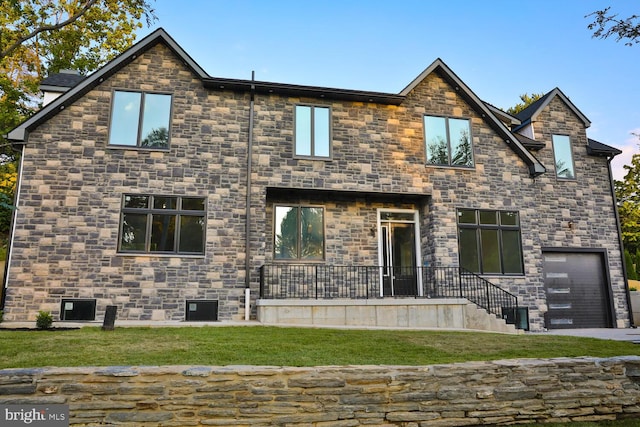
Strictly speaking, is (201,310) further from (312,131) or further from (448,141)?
(448,141)

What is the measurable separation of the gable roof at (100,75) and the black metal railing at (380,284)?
20.6 feet

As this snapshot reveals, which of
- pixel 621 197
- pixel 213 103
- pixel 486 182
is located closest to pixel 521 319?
pixel 486 182

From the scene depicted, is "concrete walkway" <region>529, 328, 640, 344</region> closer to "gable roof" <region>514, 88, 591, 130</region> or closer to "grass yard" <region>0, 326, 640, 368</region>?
"grass yard" <region>0, 326, 640, 368</region>

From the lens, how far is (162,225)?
12.1 metres

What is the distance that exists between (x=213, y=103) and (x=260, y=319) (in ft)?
20.7

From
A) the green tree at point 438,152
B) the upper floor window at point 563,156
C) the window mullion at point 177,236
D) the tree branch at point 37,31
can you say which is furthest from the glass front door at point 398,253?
the tree branch at point 37,31

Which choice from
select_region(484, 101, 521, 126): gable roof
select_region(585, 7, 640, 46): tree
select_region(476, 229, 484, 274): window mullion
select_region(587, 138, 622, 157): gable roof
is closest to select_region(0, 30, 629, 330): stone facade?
select_region(476, 229, 484, 274): window mullion

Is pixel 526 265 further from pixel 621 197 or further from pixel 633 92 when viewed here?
pixel 621 197

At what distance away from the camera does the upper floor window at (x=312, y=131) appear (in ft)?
44.3

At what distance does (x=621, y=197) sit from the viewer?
24.8 m

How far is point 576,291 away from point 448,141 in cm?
684

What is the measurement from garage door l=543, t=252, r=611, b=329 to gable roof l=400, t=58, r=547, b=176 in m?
3.14

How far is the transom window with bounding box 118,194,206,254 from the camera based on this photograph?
12.0 meters

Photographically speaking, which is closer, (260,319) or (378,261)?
(260,319)
